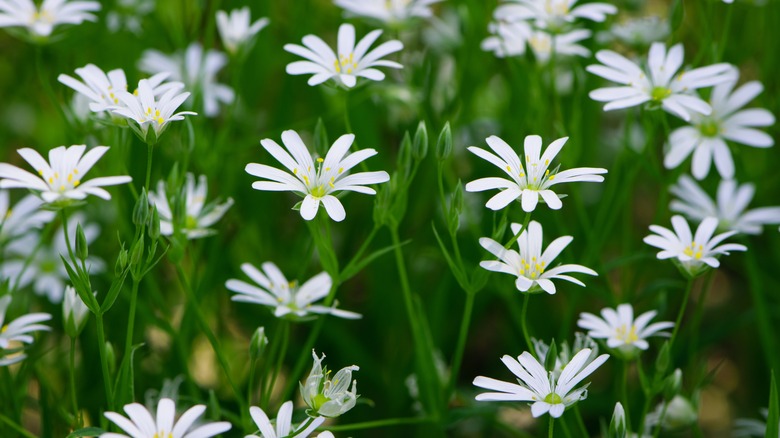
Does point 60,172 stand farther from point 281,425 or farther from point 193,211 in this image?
point 281,425

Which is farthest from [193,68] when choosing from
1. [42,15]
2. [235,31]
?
[42,15]

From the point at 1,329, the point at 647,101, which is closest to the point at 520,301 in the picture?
the point at 647,101

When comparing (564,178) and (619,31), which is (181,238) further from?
(619,31)

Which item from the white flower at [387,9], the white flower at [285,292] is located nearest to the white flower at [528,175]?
the white flower at [285,292]

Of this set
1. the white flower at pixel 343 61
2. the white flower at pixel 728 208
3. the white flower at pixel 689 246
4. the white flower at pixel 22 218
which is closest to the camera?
the white flower at pixel 689 246

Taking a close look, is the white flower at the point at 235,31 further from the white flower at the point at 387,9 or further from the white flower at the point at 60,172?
the white flower at the point at 60,172

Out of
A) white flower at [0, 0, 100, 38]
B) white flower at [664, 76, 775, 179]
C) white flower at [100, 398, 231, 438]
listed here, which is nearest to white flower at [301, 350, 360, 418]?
white flower at [100, 398, 231, 438]
